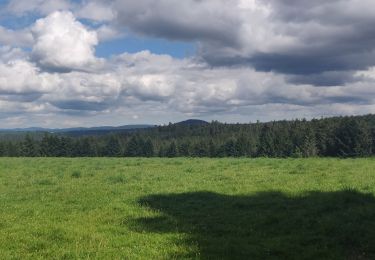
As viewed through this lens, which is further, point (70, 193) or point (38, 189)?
point (38, 189)

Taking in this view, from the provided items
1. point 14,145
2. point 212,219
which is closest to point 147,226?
point 212,219

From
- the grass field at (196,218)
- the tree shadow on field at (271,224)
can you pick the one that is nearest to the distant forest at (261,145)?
the grass field at (196,218)

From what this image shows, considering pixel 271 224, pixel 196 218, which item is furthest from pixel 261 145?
pixel 271 224

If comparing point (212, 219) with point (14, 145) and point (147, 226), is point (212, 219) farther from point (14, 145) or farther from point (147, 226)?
point (14, 145)

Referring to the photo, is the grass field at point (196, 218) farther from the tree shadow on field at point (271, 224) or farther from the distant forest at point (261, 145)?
the distant forest at point (261, 145)

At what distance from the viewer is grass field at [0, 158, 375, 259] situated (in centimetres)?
→ 1184

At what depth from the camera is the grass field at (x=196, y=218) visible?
11844 millimetres

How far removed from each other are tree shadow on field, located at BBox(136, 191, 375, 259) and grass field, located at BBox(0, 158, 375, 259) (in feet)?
0.09

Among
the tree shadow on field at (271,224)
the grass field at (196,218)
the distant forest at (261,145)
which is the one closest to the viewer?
the tree shadow on field at (271,224)

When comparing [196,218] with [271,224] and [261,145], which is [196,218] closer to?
[271,224]

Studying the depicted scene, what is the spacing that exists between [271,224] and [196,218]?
2.72m

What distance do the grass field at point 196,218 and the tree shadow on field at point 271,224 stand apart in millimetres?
27

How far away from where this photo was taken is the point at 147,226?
1470 centimetres

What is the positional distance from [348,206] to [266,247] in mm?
5490
